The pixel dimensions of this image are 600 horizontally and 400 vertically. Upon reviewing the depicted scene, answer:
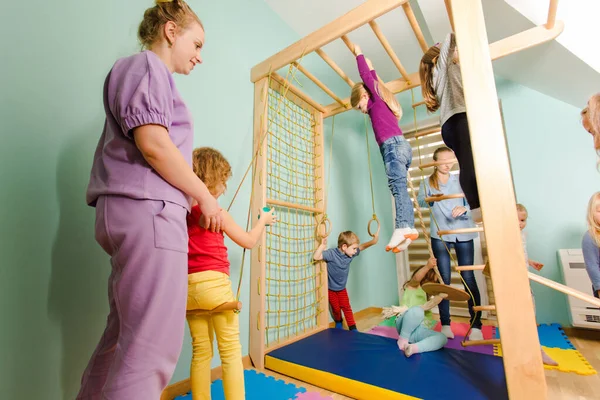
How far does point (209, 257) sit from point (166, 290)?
501 millimetres

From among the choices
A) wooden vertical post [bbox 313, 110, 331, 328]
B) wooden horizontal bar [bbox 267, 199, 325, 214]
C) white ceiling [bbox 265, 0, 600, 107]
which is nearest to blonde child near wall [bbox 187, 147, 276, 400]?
wooden horizontal bar [bbox 267, 199, 325, 214]

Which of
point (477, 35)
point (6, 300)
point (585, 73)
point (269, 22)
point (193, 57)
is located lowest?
point (6, 300)

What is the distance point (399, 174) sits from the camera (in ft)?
5.82

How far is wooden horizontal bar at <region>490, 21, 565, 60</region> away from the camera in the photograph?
4.67 ft

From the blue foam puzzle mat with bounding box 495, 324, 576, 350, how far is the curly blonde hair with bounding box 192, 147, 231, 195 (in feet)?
6.94

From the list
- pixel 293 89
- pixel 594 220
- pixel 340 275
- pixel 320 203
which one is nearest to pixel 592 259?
pixel 594 220

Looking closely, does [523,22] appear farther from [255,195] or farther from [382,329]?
[382,329]

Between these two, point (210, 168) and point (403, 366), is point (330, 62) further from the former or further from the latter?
point (403, 366)

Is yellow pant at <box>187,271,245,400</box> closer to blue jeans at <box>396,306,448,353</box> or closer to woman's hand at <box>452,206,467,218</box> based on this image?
blue jeans at <box>396,306,448,353</box>

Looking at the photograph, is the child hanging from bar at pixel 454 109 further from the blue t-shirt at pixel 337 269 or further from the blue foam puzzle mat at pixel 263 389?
the blue t-shirt at pixel 337 269

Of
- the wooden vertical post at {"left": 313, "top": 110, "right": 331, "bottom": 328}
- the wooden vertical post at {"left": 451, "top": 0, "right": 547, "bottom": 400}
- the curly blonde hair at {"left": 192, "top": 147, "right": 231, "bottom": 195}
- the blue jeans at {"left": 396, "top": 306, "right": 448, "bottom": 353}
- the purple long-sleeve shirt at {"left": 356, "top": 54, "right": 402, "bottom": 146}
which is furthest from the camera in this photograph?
the wooden vertical post at {"left": 313, "top": 110, "right": 331, "bottom": 328}

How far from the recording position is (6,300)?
962 mm

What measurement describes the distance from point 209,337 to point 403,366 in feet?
3.17

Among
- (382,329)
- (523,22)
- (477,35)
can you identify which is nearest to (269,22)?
(477,35)
